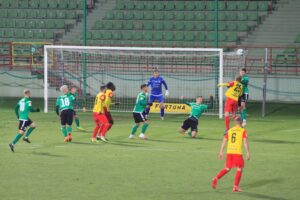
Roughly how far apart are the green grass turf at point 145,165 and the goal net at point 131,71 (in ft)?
17.5

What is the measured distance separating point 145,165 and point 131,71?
16.3 m

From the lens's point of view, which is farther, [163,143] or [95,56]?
[95,56]

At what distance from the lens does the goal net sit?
123 feet

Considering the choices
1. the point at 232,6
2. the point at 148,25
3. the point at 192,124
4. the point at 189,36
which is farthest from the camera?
the point at 148,25

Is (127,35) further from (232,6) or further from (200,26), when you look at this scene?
(232,6)

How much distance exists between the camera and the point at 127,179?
20.7 m

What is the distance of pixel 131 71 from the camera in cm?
3891

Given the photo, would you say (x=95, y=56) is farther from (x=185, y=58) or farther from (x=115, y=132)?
(x=115, y=132)

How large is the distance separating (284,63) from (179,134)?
11516mm

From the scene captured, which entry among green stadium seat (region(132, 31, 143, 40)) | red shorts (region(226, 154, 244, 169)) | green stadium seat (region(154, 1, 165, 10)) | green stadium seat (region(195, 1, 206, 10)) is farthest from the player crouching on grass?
green stadium seat (region(154, 1, 165, 10))

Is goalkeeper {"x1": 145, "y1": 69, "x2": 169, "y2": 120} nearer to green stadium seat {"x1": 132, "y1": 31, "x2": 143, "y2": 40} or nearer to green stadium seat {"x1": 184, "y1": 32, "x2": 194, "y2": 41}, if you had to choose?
green stadium seat {"x1": 184, "y1": 32, "x2": 194, "y2": 41}

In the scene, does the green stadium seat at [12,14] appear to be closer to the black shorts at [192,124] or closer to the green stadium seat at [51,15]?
the green stadium seat at [51,15]

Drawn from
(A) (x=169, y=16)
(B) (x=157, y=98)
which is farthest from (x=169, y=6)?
(B) (x=157, y=98)

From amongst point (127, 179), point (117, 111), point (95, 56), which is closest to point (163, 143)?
point (127, 179)
